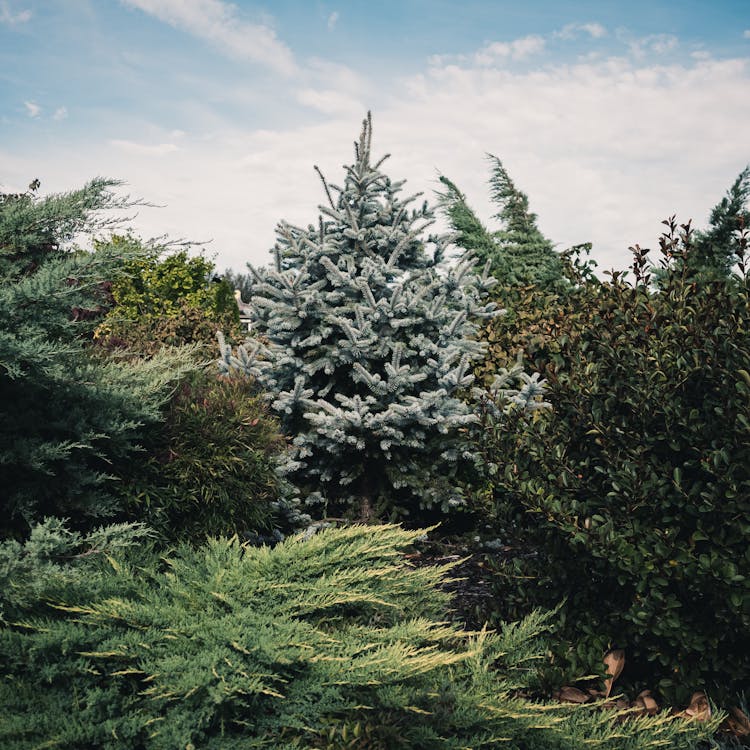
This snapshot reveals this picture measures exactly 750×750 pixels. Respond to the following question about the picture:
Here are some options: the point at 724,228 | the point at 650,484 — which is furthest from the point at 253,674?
the point at 724,228

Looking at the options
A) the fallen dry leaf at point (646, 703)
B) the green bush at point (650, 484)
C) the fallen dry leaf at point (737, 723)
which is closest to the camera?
the green bush at point (650, 484)

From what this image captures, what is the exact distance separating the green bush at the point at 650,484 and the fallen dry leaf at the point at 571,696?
0.35ft

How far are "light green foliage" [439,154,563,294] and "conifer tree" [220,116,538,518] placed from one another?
3.47m

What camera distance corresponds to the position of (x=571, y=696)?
133 inches

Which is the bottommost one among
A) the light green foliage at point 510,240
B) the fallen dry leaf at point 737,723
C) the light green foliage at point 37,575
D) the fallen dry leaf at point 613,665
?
the fallen dry leaf at point 737,723

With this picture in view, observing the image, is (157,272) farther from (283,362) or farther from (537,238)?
(283,362)

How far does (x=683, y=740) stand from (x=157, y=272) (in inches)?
433

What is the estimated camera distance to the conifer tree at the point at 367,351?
5.45m

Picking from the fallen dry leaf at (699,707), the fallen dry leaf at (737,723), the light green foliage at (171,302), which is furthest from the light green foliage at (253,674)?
the light green foliage at (171,302)

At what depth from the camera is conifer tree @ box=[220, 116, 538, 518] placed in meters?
5.45

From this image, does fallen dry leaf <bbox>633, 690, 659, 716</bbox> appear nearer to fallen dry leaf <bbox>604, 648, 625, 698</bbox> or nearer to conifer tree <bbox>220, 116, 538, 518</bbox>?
fallen dry leaf <bbox>604, 648, 625, 698</bbox>

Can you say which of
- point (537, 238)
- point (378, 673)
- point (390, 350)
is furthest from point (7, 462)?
point (537, 238)

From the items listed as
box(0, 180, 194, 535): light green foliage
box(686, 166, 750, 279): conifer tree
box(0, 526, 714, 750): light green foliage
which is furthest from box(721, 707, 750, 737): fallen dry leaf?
box(686, 166, 750, 279): conifer tree

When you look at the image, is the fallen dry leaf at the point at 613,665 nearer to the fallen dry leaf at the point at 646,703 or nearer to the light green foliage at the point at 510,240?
the fallen dry leaf at the point at 646,703
